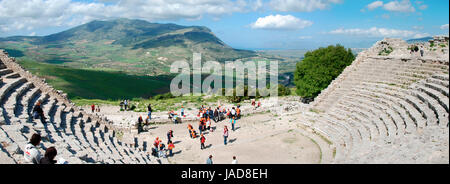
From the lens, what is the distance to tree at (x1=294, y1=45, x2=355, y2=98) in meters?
28.3

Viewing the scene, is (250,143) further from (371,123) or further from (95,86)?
(95,86)

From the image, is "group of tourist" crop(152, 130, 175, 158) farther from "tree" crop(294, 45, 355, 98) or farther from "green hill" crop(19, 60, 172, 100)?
"green hill" crop(19, 60, 172, 100)

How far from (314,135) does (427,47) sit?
455 inches

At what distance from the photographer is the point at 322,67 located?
28.6 meters

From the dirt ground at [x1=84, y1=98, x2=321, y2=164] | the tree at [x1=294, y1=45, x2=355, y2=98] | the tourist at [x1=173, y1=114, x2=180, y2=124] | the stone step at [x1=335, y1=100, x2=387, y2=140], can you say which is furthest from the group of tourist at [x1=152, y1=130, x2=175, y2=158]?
the tree at [x1=294, y1=45, x2=355, y2=98]

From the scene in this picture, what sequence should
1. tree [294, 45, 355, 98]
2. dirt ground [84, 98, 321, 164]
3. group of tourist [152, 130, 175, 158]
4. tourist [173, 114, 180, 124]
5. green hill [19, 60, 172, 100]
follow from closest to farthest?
dirt ground [84, 98, 321, 164] < group of tourist [152, 130, 175, 158] < tourist [173, 114, 180, 124] < tree [294, 45, 355, 98] < green hill [19, 60, 172, 100]

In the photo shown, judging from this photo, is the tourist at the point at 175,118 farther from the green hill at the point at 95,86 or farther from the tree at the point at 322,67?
the green hill at the point at 95,86

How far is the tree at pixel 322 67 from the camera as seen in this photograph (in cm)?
2831

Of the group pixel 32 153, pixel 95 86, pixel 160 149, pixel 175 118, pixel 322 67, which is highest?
pixel 322 67

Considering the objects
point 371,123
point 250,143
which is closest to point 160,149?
point 250,143

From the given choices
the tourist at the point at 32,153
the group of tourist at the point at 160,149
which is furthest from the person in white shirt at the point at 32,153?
the group of tourist at the point at 160,149
